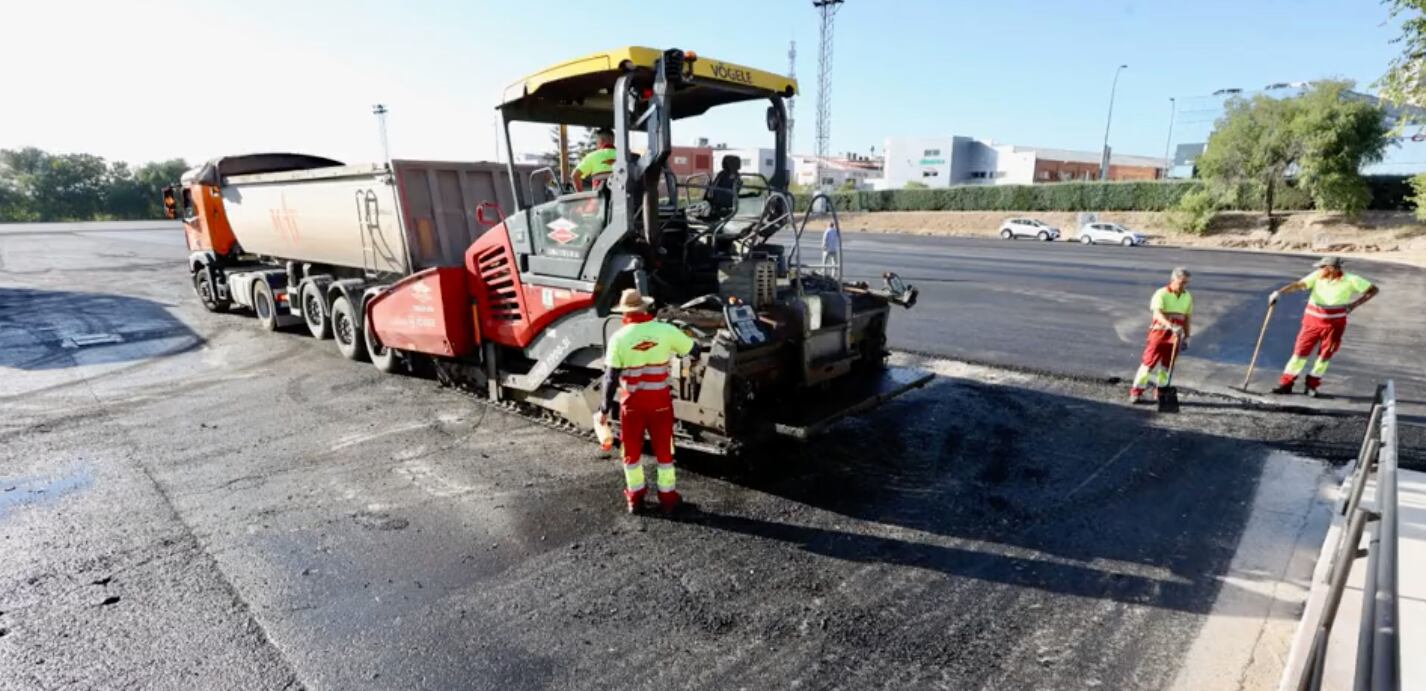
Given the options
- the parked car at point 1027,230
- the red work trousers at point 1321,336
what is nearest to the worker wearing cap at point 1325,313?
the red work trousers at point 1321,336

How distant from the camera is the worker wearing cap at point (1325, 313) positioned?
23.4ft

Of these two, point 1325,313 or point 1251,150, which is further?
point 1251,150

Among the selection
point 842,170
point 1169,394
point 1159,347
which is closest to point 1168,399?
point 1169,394

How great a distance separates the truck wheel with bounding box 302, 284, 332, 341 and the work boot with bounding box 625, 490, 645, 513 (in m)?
6.79

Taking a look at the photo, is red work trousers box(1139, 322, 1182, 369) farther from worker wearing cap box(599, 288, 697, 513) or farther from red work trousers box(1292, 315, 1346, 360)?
worker wearing cap box(599, 288, 697, 513)

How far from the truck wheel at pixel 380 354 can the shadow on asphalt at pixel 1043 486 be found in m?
4.32

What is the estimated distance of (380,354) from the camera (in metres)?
8.29

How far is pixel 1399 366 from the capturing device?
28.6ft

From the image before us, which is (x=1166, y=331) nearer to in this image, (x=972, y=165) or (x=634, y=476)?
(x=634, y=476)

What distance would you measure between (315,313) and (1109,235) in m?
34.1

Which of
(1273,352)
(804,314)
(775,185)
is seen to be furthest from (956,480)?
(1273,352)

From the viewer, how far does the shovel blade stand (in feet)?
22.9

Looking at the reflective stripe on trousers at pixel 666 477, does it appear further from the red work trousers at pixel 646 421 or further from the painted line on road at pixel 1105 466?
the painted line on road at pixel 1105 466

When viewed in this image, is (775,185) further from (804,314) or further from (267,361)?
(267,361)
